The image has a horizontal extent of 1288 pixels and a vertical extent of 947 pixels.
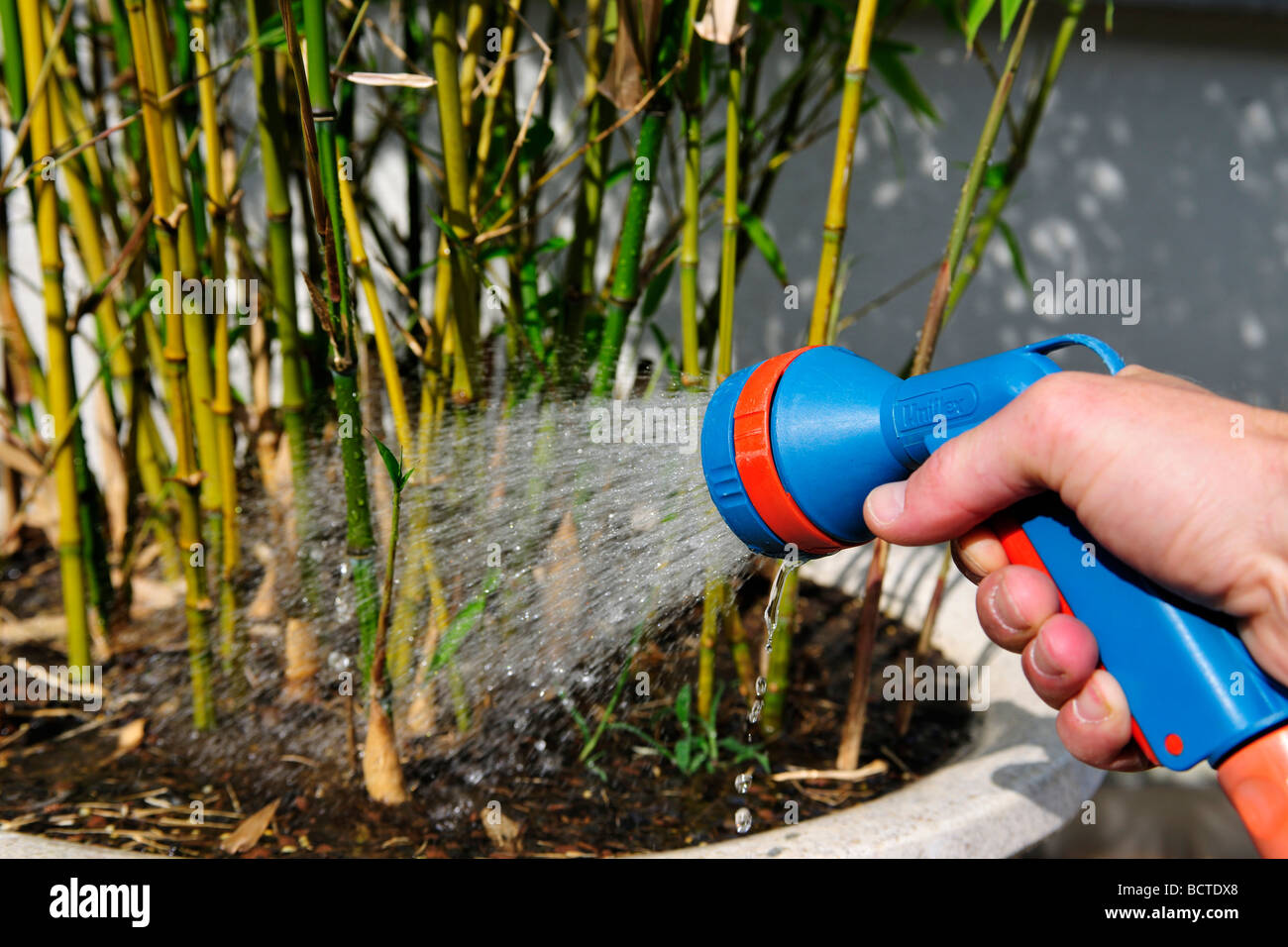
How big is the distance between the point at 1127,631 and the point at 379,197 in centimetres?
186

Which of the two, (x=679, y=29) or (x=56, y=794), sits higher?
(x=679, y=29)

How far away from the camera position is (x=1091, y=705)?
0.61m

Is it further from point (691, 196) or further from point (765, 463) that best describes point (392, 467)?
point (691, 196)

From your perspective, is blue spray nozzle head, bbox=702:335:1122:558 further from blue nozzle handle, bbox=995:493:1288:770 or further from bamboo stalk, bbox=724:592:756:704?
bamboo stalk, bbox=724:592:756:704

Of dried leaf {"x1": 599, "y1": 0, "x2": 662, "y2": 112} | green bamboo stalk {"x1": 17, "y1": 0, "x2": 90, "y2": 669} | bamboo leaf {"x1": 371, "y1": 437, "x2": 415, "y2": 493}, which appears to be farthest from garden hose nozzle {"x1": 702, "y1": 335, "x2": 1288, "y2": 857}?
green bamboo stalk {"x1": 17, "y1": 0, "x2": 90, "y2": 669}

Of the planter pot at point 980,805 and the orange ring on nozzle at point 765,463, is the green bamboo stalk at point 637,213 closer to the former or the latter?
the orange ring on nozzle at point 765,463

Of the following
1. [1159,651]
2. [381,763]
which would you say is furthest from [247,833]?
[1159,651]

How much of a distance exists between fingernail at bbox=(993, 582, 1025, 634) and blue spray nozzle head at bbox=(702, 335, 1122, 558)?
0.10 metres

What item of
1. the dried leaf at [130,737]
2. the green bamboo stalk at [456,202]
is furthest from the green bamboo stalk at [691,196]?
the dried leaf at [130,737]

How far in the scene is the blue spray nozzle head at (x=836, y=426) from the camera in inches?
23.3
